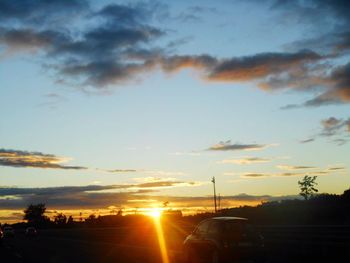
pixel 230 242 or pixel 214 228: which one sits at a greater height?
pixel 214 228

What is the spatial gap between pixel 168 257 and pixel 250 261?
6.53 m

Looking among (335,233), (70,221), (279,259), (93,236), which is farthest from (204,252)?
(70,221)

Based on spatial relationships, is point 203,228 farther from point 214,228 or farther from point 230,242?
point 230,242

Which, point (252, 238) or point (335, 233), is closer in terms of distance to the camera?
point (252, 238)

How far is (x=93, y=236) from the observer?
52344 millimetres

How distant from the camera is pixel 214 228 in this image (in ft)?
57.7

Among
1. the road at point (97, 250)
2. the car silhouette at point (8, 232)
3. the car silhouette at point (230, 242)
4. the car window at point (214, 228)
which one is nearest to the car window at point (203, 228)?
the car silhouette at point (230, 242)

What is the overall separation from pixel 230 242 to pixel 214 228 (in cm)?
82

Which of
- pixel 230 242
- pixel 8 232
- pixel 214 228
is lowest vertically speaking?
pixel 230 242

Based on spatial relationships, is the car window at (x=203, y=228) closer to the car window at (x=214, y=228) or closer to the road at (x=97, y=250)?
the car window at (x=214, y=228)

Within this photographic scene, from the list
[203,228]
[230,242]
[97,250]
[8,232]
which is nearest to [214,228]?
[230,242]

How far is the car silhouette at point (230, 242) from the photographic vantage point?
16906 millimetres

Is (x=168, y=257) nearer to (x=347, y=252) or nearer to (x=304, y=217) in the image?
(x=347, y=252)

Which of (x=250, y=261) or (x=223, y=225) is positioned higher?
(x=223, y=225)
